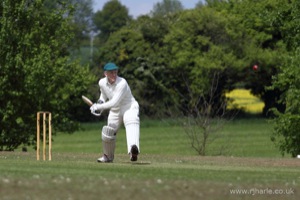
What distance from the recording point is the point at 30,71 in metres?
33.9

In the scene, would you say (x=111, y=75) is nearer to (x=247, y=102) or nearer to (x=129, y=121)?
(x=129, y=121)

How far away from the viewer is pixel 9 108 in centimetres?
3416

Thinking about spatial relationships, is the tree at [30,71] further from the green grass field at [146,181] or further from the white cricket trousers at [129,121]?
the white cricket trousers at [129,121]

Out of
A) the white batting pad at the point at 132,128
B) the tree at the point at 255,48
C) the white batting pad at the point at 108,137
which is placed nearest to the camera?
the white batting pad at the point at 132,128

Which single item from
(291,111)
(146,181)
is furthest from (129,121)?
(291,111)

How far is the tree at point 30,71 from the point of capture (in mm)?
34125

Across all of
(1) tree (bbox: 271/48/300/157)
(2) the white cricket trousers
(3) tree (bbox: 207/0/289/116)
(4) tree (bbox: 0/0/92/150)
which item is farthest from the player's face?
(3) tree (bbox: 207/0/289/116)

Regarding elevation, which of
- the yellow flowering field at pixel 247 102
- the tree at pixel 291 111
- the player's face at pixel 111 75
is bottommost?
the yellow flowering field at pixel 247 102

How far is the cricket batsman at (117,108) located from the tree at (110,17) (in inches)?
5349

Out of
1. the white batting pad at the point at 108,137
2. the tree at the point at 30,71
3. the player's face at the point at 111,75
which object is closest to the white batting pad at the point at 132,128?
the white batting pad at the point at 108,137

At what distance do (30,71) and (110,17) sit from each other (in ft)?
440

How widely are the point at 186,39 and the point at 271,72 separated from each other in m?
6.08

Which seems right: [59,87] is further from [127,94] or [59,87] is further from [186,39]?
[186,39]

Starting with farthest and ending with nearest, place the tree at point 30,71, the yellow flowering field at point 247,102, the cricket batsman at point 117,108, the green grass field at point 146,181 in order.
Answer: the yellow flowering field at point 247,102 → the tree at point 30,71 → the cricket batsman at point 117,108 → the green grass field at point 146,181
